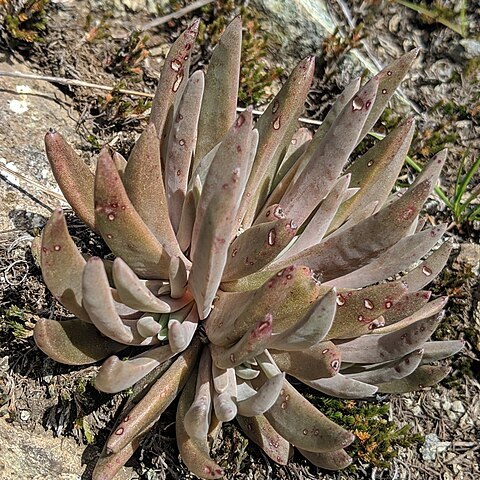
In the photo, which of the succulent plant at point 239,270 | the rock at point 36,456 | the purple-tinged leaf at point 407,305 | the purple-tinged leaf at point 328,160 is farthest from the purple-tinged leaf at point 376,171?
the rock at point 36,456

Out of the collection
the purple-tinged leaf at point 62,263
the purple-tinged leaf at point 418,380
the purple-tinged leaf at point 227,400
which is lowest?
the purple-tinged leaf at point 418,380

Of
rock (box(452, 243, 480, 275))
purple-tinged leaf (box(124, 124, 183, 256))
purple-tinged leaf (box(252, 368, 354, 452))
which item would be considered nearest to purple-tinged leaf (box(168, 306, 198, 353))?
purple-tinged leaf (box(124, 124, 183, 256))

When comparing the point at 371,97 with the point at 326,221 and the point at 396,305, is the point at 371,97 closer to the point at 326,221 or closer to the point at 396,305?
the point at 326,221

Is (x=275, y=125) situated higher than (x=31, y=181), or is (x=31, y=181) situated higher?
(x=275, y=125)

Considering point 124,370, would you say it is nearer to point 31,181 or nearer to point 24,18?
point 31,181

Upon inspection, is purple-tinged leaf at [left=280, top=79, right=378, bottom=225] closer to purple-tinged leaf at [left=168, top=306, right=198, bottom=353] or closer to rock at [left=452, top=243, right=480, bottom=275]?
purple-tinged leaf at [left=168, top=306, right=198, bottom=353]

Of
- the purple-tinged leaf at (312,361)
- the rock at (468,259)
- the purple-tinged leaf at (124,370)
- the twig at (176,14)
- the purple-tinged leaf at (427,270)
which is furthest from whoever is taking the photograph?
the twig at (176,14)

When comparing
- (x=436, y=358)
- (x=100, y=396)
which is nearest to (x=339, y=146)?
(x=436, y=358)

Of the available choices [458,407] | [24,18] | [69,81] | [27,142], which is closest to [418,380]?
[458,407]

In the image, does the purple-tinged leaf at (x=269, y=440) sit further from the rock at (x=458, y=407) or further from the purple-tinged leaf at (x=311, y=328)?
the rock at (x=458, y=407)
